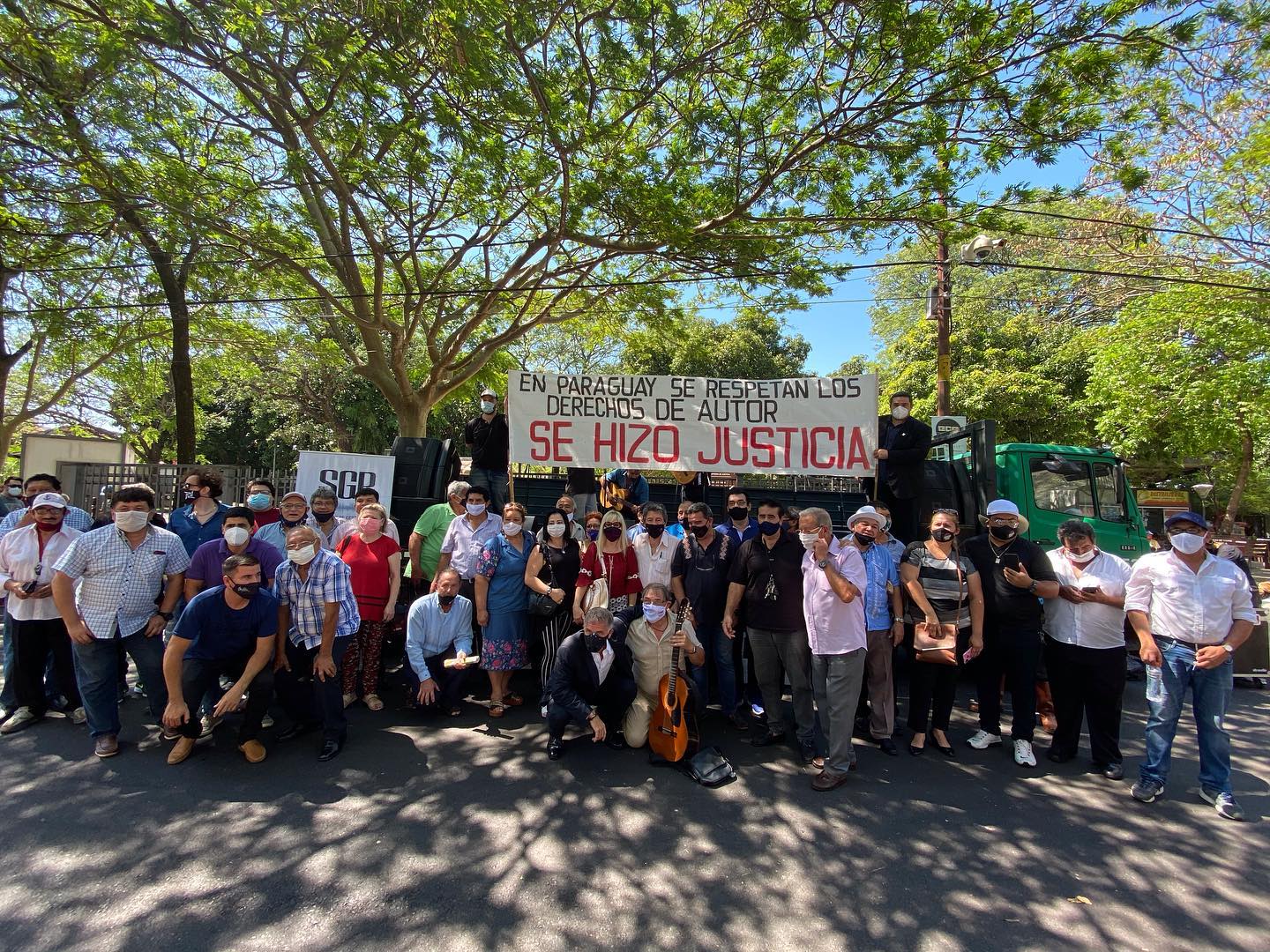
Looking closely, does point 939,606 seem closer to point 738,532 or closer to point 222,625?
point 738,532

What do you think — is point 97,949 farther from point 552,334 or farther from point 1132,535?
point 552,334

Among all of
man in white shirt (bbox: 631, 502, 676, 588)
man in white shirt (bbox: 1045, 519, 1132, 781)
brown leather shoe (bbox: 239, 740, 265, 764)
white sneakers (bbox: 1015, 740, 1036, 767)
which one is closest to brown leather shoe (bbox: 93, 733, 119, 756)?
brown leather shoe (bbox: 239, 740, 265, 764)

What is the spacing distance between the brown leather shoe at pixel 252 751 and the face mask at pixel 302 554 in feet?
4.11

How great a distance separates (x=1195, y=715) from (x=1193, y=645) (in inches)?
17.6

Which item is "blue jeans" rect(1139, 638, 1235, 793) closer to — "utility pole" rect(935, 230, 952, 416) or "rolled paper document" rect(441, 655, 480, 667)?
"rolled paper document" rect(441, 655, 480, 667)

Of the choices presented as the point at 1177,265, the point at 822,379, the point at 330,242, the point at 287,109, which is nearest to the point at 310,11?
the point at 287,109

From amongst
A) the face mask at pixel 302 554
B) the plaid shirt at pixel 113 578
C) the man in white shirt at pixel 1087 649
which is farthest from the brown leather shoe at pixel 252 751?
the man in white shirt at pixel 1087 649

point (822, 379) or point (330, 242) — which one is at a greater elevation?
point (330, 242)

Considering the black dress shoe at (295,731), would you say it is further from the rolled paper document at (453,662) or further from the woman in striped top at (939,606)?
the woman in striped top at (939,606)

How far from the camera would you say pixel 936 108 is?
786cm

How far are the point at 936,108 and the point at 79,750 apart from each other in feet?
34.9

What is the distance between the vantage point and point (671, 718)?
4.32 metres

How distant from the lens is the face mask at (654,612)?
180 inches

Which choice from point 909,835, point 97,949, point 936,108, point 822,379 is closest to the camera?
point 97,949
